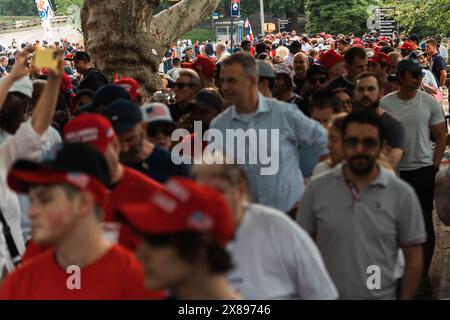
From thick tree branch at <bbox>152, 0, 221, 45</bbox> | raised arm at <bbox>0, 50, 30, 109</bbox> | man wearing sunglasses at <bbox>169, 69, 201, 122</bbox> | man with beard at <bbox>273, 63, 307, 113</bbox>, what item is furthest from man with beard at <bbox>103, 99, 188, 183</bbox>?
thick tree branch at <bbox>152, 0, 221, 45</bbox>

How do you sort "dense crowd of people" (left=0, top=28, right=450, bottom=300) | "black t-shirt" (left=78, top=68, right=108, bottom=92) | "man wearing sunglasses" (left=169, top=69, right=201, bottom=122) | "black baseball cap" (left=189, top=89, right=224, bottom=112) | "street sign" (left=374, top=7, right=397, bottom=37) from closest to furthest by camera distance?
"dense crowd of people" (left=0, top=28, right=450, bottom=300), "black baseball cap" (left=189, top=89, right=224, bottom=112), "man wearing sunglasses" (left=169, top=69, right=201, bottom=122), "black t-shirt" (left=78, top=68, right=108, bottom=92), "street sign" (left=374, top=7, right=397, bottom=37)

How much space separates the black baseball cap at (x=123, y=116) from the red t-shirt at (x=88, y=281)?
1.87 metres

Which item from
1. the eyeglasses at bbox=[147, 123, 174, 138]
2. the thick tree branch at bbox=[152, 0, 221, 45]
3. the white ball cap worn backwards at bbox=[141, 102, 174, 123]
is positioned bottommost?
the eyeglasses at bbox=[147, 123, 174, 138]

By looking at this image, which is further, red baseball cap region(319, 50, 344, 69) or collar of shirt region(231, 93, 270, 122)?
red baseball cap region(319, 50, 344, 69)

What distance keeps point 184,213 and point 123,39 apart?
1216 centimetres

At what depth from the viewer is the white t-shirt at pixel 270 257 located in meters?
4.51

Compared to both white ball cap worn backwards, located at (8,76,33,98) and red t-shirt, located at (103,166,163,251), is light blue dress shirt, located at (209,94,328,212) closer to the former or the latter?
white ball cap worn backwards, located at (8,76,33,98)

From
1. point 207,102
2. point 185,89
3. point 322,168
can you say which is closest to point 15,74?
point 322,168

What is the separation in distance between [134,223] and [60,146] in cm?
113

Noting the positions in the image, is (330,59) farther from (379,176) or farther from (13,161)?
(13,161)

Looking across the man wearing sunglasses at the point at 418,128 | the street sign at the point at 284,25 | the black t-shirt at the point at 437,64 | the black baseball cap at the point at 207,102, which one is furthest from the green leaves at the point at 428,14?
the street sign at the point at 284,25

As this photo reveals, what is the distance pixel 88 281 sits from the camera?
4.04 metres

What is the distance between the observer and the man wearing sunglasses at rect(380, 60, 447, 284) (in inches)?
360

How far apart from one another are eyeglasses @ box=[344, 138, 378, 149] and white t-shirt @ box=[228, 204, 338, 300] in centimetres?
142
